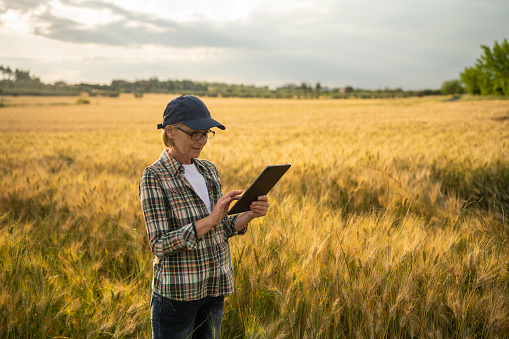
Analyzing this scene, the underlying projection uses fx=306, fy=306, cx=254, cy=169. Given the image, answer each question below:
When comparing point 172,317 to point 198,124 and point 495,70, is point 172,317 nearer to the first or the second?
point 198,124

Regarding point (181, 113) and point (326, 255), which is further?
point (326, 255)

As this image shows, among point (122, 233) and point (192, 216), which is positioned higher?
point (192, 216)

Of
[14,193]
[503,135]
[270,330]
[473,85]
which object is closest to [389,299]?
[270,330]

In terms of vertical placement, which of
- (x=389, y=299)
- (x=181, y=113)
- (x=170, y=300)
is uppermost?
(x=181, y=113)

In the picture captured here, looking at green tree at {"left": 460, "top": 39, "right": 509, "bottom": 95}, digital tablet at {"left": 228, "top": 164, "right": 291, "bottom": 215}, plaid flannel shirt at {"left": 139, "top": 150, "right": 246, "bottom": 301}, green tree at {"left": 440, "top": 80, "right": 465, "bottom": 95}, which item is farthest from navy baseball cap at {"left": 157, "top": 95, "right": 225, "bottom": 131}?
green tree at {"left": 440, "top": 80, "right": 465, "bottom": 95}

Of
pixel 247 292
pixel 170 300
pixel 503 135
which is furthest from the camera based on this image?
pixel 503 135

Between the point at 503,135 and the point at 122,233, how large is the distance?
971 centimetres

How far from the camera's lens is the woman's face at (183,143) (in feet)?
4.58

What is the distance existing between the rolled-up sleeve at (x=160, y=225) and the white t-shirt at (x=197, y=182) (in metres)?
0.17

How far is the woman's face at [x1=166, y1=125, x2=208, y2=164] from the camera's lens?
54.9 inches

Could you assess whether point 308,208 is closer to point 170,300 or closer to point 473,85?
point 170,300

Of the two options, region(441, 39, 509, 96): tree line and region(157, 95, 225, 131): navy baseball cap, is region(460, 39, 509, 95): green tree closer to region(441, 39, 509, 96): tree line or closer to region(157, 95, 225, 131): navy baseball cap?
region(441, 39, 509, 96): tree line

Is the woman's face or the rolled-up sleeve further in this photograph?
the woman's face

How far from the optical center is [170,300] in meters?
1.35
